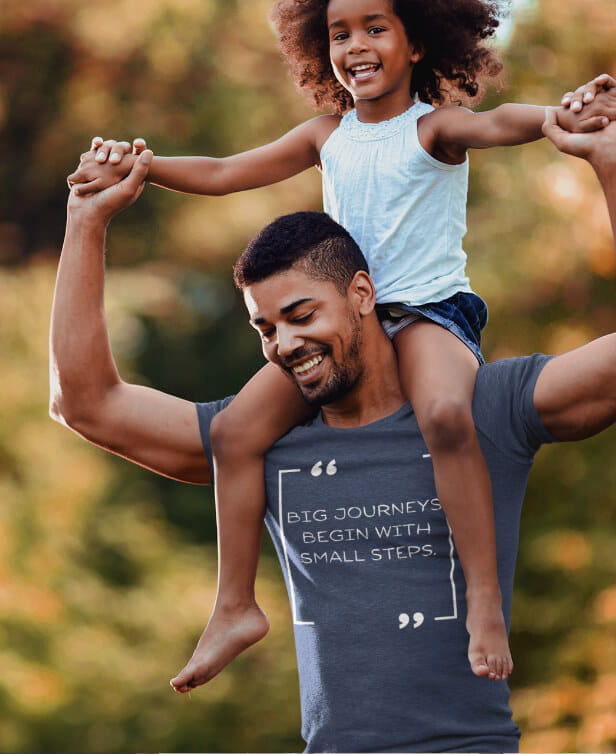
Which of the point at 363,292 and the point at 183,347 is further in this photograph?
the point at 183,347

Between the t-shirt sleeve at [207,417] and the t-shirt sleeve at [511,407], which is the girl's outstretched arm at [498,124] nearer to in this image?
the t-shirt sleeve at [511,407]

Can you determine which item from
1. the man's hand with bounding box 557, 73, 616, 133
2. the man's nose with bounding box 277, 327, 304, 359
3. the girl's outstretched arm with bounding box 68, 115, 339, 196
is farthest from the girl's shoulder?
the man's hand with bounding box 557, 73, 616, 133

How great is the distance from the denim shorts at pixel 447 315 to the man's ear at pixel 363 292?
81mm

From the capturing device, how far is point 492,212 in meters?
7.51

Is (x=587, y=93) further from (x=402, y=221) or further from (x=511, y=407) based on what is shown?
(x=511, y=407)

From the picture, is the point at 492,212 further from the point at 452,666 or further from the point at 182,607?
the point at 452,666

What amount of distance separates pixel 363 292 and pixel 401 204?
0.66 ft

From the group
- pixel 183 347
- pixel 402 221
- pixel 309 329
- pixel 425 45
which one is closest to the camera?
pixel 309 329

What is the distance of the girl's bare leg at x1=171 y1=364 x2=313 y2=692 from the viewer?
3.00m

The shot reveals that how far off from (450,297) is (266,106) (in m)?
7.09

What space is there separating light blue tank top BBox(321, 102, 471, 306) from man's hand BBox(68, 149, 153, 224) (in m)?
0.40

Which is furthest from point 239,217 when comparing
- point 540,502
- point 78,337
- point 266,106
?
point 78,337

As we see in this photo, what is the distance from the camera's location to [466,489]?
2.78 metres

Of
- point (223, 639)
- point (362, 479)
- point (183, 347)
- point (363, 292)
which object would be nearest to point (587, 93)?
point (363, 292)
